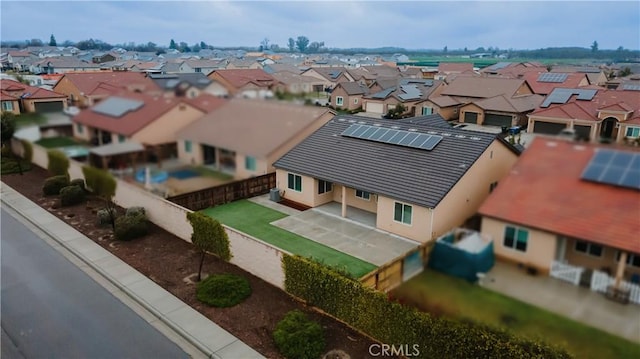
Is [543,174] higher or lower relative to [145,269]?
higher

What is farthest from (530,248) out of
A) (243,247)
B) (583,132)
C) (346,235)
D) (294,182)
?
(294,182)

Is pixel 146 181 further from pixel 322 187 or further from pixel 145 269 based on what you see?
pixel 322 187

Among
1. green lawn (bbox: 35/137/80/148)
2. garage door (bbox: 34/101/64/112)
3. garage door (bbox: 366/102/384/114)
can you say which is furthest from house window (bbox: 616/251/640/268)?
garage door (bbox: 366/102/384/114)

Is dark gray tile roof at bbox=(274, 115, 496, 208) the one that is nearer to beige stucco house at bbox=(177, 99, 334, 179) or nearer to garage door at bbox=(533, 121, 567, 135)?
garage door at bbox=(533, 121, 567, 135)

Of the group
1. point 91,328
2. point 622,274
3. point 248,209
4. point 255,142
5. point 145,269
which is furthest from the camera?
point 248,209

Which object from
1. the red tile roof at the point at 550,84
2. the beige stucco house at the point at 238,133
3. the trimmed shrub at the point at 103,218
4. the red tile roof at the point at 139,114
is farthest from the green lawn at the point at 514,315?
the trimmed shrub at the point at 103,218

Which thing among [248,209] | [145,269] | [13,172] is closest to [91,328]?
[145,269]

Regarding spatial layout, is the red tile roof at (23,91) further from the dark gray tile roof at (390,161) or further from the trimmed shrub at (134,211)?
the trimmed shrub at (134,211)
